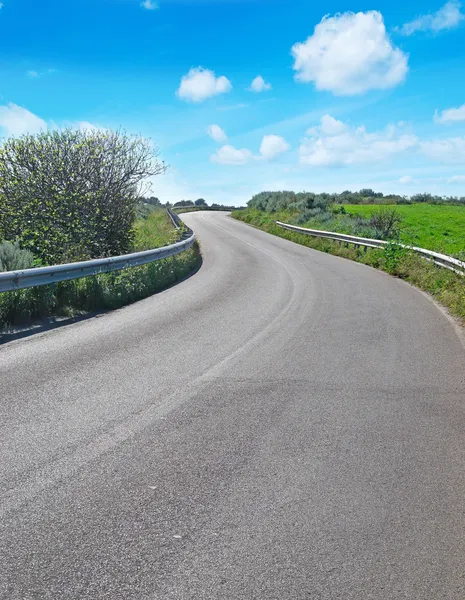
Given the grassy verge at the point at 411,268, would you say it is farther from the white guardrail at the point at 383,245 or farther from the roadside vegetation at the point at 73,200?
the roadside vegetation at the point at 73,200

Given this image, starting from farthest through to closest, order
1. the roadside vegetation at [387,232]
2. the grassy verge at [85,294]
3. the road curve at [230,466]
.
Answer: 1. the roadside vegetation at [387,232]
2. the grassy verge at [85,294]
3. the road curve at [230,466]

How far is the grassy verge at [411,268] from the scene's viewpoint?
1258 cm

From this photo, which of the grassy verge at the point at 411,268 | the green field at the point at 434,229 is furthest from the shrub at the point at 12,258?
the green field at the point at 434,229

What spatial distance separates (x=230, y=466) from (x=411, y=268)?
48.8ft

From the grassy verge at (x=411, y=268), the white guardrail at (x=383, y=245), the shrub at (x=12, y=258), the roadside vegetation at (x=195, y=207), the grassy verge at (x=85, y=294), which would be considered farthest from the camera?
the roadside vegetation at (x=195, y=207)

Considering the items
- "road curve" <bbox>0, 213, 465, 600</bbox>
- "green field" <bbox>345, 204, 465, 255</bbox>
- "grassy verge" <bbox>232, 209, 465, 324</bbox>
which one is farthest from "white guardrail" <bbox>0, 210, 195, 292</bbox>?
"green field" <bbox>345, 204, 465, 255</bbox>

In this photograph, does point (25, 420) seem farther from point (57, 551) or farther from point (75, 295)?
point (75, 295)

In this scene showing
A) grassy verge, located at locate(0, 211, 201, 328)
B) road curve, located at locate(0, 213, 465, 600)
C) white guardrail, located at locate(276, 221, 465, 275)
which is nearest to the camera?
road curve, located at locate(0, 213, 465, 600)

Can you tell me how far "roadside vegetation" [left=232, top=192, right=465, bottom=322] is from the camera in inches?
585

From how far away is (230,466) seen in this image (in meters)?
4.15

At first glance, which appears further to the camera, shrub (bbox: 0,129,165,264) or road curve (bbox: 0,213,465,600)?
shrub (bbox: 0,129,165,264)

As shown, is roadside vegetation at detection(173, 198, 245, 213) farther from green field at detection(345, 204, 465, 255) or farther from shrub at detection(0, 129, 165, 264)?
shrub at detection(0, 129, 165, 264)

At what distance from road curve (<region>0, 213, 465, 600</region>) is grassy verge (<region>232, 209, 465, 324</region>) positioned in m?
4.20

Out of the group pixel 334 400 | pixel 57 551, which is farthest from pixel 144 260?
pixel 57 551
